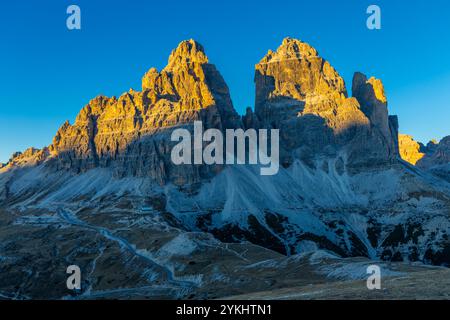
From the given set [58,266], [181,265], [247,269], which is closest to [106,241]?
[58,266]
